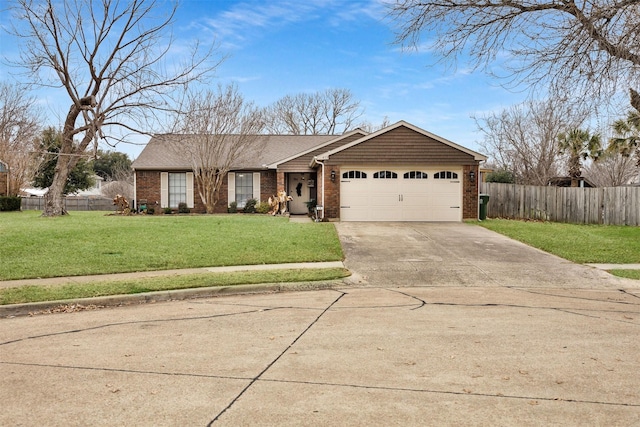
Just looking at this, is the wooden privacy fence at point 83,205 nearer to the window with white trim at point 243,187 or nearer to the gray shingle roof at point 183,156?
the gray shingle roof at point 183,156

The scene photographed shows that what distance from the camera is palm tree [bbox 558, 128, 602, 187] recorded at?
28672 millimetres

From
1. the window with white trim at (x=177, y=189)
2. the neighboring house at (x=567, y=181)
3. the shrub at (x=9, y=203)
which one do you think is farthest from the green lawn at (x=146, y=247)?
the neighboring house at (x=567, y=181)

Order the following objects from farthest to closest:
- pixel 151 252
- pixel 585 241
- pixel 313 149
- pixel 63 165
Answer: pixel 313 149 < pixel 63 165 < pixel 585 241 < pixel 151 252

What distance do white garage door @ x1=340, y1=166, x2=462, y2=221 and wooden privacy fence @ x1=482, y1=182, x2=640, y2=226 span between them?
13.2ft

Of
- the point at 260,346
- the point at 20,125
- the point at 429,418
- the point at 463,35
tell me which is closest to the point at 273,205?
the point at 463,35

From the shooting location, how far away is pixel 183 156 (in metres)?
28.3

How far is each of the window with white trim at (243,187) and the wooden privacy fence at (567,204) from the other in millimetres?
12421

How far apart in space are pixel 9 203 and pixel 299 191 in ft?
52.1

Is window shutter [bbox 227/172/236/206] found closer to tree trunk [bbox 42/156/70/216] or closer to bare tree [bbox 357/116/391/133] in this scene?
tree trunk [bbox 42/156/70/216]

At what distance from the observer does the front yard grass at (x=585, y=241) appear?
520 inches

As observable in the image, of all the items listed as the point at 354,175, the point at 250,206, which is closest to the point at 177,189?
the point at 250,206

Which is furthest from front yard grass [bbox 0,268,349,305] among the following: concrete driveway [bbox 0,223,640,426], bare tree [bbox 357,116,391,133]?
bare tree [bbox 357,116,391,133]

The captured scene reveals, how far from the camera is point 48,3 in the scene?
870 inches

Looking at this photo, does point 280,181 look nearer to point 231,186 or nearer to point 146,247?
point 231,186
